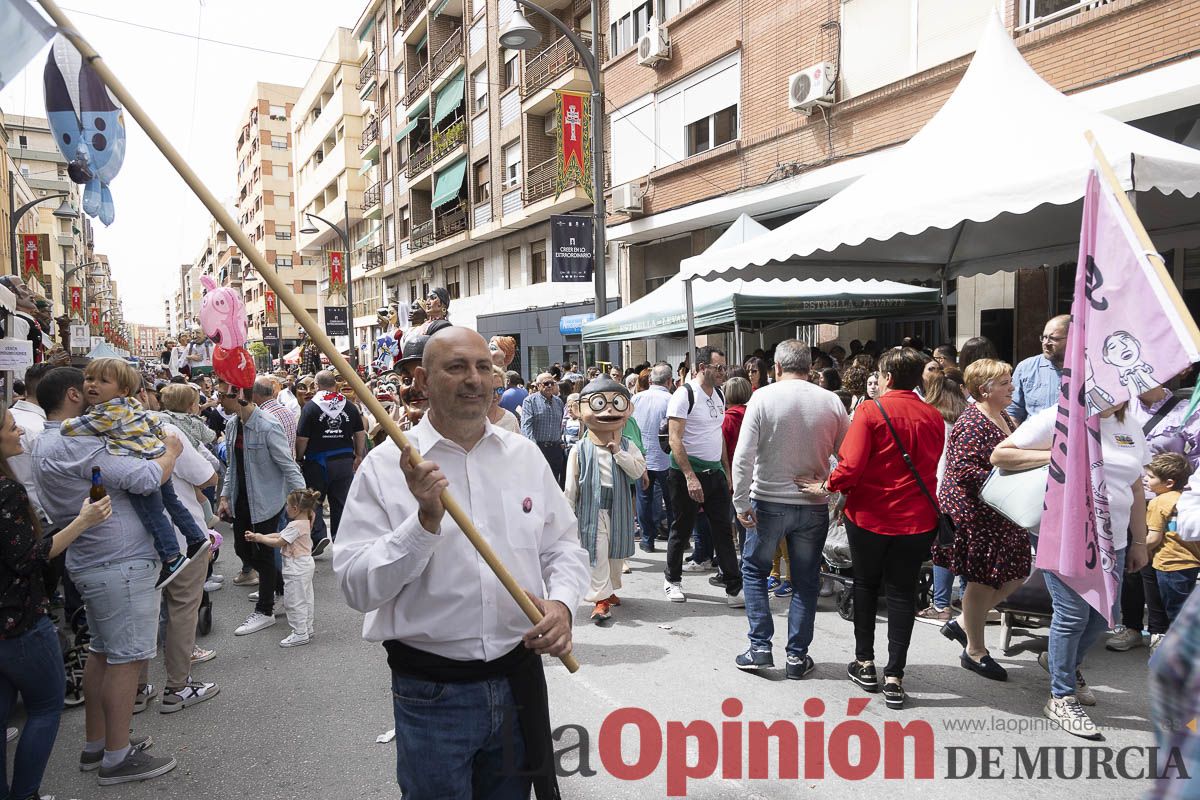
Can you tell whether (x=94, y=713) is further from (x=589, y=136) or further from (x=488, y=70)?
(x=488, y=70)

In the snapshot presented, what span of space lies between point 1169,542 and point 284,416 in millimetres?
7703

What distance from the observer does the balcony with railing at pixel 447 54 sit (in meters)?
27.3

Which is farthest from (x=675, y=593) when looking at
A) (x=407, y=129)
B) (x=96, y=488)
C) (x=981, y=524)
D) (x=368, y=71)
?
(x=368, y=71)

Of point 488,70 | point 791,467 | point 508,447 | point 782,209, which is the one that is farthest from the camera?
point 488,70

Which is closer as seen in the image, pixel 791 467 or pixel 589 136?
pixel 791 467

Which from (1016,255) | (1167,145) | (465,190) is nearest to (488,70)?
(465,190)

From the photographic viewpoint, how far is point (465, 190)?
2730 cm

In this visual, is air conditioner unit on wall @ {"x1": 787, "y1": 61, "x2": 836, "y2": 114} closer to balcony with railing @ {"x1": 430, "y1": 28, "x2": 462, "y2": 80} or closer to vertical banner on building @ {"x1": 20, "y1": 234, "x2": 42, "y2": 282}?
vertical banner on building @ {"x1": 20, "y1": 234, "x2": 42, "y2": 282}

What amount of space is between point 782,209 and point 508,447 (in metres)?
13.6

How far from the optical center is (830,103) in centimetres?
1276

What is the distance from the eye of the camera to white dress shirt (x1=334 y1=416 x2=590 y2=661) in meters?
1.89

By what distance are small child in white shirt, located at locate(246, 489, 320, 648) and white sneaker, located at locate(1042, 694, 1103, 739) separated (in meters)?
4.70

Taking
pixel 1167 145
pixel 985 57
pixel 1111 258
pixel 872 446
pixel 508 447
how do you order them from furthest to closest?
pixel 985 57 < pixel 1167 145 < pixel 872 446 < pixel 1111 258 < pixel 508 447

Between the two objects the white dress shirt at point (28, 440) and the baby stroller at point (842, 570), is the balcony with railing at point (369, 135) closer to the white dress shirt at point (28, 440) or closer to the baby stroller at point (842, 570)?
the white dress shirt at point (28, 440)
